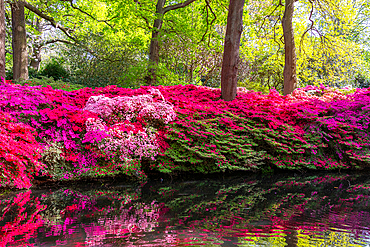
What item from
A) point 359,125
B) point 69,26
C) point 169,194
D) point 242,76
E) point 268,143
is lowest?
point 169,194

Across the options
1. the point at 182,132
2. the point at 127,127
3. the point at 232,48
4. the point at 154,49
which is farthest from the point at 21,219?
the point at 154,49

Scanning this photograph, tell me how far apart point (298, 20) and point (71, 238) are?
16861 mm

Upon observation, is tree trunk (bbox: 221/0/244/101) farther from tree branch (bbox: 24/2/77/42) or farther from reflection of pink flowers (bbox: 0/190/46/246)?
tree branch (bbox: 24/2/77/42)

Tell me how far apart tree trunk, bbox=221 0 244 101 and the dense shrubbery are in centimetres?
49

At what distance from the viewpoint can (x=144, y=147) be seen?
4523mm

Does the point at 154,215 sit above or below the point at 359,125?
below

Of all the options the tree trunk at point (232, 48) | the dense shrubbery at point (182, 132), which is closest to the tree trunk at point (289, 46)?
the dense shrubbery at point (182, 132)

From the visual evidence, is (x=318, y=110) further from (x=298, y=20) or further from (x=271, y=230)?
(x=298, y=20)

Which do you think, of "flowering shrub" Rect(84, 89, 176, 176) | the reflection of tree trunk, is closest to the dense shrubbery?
"flowering shrub" Rect(84, 89, 176, 176)

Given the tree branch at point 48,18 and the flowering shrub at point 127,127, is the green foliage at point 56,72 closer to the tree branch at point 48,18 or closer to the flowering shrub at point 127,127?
the tree branch at point 48,18

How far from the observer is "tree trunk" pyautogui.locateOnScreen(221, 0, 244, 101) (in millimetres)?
6676

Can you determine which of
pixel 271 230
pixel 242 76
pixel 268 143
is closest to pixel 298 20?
pixel 242 76

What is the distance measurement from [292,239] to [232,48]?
18.4 ft

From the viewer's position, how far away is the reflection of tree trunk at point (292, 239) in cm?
174
